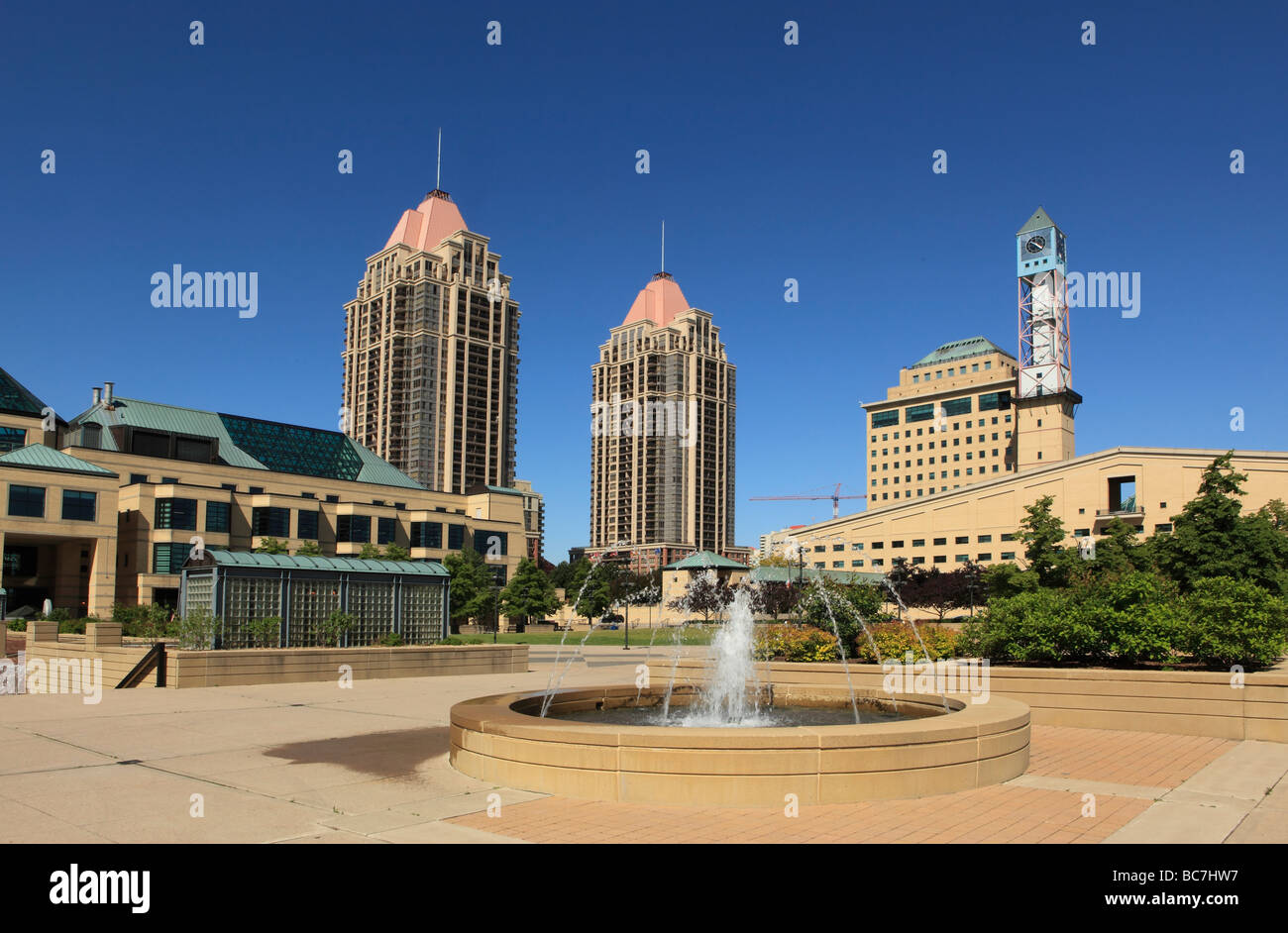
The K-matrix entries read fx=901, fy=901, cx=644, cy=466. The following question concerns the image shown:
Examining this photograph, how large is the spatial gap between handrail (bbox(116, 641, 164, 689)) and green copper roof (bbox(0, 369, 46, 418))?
51.7 metres

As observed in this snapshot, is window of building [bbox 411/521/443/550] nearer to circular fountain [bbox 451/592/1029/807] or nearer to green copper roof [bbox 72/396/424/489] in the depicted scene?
green copper roof [bbox 72/396/424/489]

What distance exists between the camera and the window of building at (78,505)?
51688 millimetres

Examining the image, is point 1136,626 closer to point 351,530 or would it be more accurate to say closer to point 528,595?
point 528,595

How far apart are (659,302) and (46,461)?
14383cm

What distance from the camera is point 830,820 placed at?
730 cm

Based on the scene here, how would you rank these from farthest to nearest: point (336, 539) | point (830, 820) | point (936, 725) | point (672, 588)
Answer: point (672, 588) < point (336, 539) < point (936, 725) < point (830, 820)

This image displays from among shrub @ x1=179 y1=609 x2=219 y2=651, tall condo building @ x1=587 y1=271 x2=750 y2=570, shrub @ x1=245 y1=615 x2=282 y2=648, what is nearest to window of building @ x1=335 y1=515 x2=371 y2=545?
shrub @ x1=245 y1=615 x2=282 y2=648

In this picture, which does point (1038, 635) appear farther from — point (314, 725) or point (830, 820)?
point (314, 725)

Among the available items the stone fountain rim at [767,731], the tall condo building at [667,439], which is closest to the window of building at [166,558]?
the stone fountain rim at [767,731]

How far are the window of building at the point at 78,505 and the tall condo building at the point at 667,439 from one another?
117662mm
